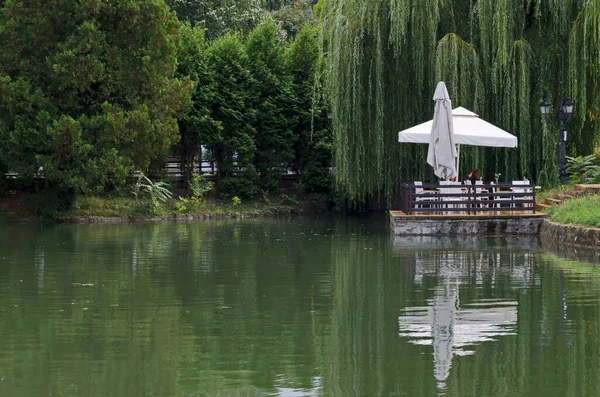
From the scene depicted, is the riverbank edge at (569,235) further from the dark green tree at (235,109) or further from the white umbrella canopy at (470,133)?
the dark green tree at (235,109)

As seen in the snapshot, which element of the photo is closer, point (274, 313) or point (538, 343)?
point (538, 343)

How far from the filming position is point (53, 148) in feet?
112

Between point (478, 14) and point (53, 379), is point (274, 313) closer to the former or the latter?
point (53, 379)

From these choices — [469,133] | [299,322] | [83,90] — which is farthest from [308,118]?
[299,322]

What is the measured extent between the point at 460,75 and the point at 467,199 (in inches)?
162

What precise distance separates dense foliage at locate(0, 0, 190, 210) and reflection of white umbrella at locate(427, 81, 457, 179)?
11055mm

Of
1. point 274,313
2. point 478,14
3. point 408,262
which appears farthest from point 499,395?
point 478,14

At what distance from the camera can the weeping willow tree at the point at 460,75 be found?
2920cm

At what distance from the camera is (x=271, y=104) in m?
41.1

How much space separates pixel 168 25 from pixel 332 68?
8.18 meters

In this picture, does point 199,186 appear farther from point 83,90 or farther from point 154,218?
point 83,90

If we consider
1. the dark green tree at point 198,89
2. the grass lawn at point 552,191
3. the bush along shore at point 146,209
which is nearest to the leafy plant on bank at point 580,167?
the grass lawn at point 552,191

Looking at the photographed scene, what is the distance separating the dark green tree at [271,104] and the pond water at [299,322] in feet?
59.2

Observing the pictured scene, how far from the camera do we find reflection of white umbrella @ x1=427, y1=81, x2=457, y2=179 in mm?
26438
